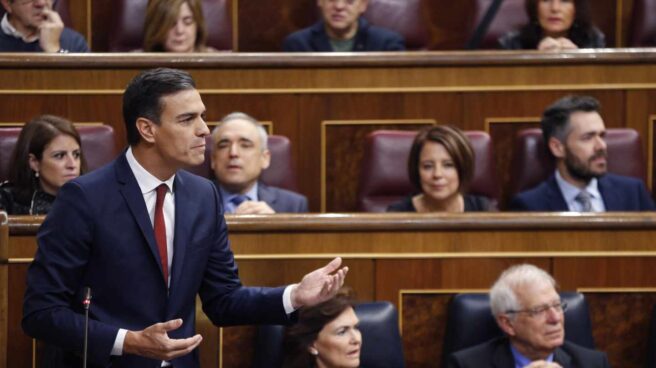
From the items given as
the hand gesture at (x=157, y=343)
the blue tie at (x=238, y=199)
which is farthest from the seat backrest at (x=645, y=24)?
the hand gesture at (x=157, y=343)

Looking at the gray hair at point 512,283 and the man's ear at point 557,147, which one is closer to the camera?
the gray hair at point 512,283

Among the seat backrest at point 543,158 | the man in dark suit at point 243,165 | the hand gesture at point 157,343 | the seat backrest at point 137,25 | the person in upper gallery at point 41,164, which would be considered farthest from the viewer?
the seat backrest at point 137,25

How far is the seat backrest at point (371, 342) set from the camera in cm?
124

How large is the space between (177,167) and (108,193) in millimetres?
57

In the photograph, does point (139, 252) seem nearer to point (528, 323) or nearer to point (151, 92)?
point (151, 92)

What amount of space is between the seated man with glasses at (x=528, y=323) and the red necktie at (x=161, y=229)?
1.29 ft

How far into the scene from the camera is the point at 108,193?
3.12 feet

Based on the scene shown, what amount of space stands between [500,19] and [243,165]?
0.67 m

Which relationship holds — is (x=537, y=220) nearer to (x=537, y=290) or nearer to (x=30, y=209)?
(x=537, y=290)

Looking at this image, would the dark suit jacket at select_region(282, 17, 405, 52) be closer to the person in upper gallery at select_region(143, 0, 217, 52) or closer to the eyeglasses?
the person in upper gallery at select_region(143, 0, 217, 52)

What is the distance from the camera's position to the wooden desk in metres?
1.27

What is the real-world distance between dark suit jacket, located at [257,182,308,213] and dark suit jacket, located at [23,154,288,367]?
1.87 ft

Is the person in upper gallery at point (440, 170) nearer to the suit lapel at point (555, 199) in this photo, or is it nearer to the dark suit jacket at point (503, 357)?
the suit lapel at point (555, 199)

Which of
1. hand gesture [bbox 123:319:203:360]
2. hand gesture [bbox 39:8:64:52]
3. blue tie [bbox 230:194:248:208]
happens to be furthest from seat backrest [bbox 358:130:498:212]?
hand gesture [bbox 123:319:203:360]
